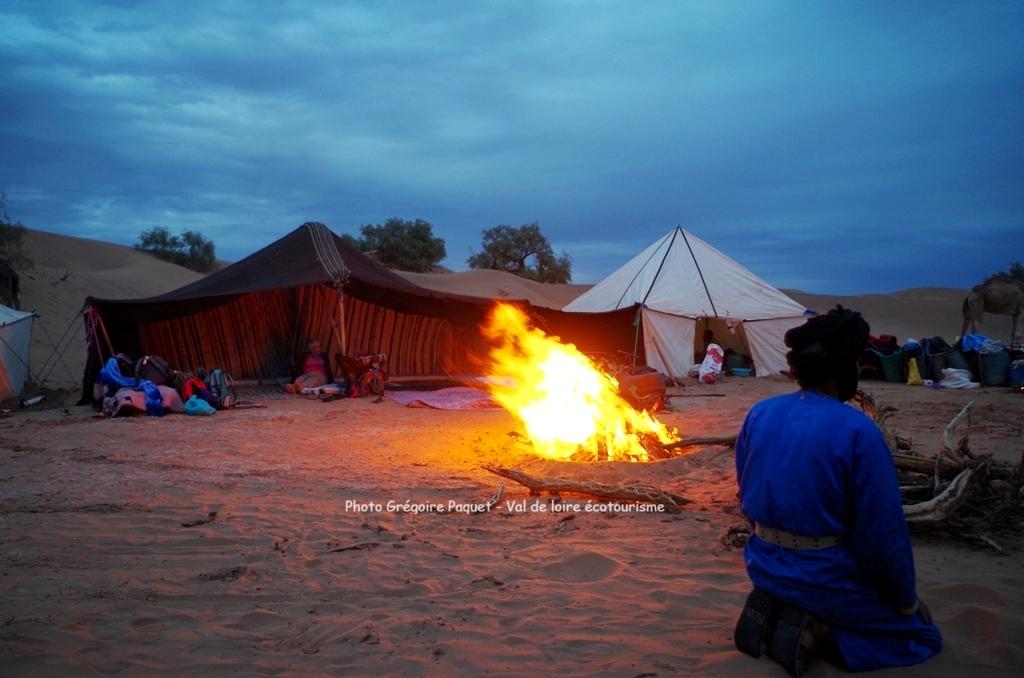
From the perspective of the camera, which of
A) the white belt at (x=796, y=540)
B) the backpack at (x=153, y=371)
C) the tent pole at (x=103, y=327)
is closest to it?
the white belt at (x=796, y=540)

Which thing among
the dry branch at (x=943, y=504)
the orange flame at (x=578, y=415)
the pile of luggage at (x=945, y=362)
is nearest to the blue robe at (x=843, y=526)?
the dry branch at (x=943, y=504)

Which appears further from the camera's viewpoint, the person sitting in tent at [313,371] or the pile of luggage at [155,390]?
the person sitting in tent at [313,371]

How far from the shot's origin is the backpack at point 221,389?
8.98m

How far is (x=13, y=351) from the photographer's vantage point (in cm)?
1038

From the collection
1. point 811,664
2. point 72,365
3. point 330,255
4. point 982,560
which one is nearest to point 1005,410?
point 982,560

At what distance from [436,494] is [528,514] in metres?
0.76

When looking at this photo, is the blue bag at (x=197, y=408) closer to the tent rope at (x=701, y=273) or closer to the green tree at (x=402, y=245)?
the tent rope at (x=701, y=273)

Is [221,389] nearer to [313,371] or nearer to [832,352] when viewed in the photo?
[313,371]

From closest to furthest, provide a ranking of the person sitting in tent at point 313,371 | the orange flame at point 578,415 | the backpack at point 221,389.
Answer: the orange flame at point 578,415 → the backpack at point 221,389 → the person sitting in tent at point 313,371

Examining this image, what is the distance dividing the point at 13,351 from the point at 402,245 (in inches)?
896

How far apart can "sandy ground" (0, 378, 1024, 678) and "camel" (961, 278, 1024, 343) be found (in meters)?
13.9

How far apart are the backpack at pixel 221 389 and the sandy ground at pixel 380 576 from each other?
10.6ft

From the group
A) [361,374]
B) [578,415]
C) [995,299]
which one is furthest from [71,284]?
[995,299]

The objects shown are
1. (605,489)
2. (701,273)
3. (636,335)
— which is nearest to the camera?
(605,489)
